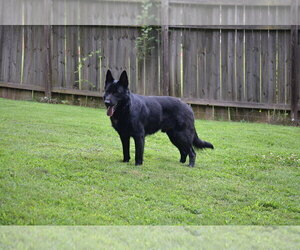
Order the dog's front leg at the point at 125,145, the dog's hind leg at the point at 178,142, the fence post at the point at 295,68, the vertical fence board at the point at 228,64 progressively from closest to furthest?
1. the dog's front leg at the point at 125,145
2. the dog's hind leg at the point at 178,142
3. the fence post at the point at 295,68
4. the vertical fence board at the point at 228,64

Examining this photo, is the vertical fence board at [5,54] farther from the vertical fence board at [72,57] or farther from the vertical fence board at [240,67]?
the vertical fence board at [240,67]

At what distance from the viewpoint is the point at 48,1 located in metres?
11.1

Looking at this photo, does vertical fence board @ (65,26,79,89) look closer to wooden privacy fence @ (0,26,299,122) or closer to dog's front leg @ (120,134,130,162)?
wooden privacy fence @ (0,26,299,122)

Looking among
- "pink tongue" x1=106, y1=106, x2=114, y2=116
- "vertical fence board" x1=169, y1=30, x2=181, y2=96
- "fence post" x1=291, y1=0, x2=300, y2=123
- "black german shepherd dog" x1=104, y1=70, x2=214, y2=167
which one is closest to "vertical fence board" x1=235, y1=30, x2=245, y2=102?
"fence post" x1=291, y1=0, x2=300, y2=123

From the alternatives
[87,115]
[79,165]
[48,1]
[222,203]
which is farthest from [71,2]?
[222,203]

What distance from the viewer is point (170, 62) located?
34.7 feet

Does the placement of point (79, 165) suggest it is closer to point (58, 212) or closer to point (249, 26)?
point (58, 212)

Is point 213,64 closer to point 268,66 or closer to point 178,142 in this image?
point 268,66

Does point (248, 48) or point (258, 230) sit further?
point (248, 48)

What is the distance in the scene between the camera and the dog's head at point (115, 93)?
5617 millimetres

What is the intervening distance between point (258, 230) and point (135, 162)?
2.26 m

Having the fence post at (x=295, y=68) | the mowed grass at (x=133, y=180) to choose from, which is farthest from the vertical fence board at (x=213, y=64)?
the mowed grass at (x=133, y=180)

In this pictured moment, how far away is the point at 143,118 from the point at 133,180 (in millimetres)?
1027

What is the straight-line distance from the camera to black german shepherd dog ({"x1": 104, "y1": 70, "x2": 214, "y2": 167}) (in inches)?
224
